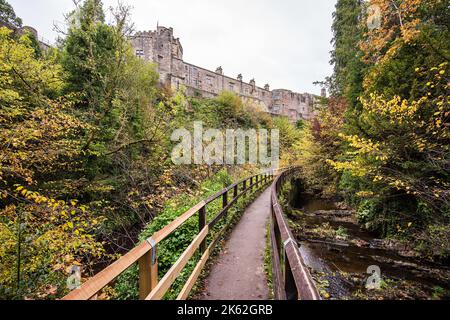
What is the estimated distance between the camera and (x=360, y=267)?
22.2 feet

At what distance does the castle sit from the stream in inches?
593

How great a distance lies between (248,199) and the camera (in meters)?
10.6

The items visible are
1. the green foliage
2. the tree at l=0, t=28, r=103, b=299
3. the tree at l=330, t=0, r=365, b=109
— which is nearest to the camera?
the tree at l=0, t=28, r=103, b=299

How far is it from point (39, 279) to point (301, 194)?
69.5 ft

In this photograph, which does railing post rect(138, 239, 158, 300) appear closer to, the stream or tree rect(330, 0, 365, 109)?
the stream

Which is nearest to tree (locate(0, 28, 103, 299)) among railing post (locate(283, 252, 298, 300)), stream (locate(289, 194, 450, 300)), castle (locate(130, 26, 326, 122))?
railing post (locate(283, 252, 298, 300))

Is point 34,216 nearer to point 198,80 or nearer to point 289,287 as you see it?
point 289,287

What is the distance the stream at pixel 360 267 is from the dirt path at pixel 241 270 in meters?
1.86

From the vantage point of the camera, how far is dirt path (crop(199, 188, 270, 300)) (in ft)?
11.7

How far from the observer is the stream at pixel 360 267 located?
214 inches

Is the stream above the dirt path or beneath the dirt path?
beneath

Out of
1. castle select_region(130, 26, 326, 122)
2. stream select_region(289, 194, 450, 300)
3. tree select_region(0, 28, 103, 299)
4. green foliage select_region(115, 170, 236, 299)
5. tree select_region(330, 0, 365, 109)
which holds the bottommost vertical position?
stream select_region(289, 194, 450, 300)
